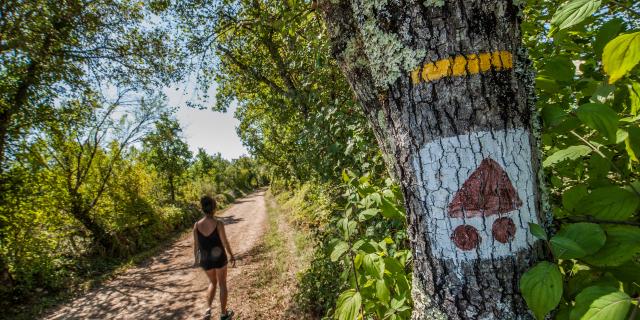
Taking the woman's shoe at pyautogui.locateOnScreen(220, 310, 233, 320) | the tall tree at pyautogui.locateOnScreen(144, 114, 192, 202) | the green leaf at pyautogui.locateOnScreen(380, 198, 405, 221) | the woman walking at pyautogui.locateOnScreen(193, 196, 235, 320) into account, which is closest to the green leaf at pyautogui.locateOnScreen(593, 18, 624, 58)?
the green leaf at pyautogui.locateOnScreen(380, 198, 405, 221)

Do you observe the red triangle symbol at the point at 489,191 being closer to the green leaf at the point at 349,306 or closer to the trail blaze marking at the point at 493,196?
the trail blaze marking at the point at 493,196

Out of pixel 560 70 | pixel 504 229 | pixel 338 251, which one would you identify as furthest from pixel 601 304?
pixel 338 251

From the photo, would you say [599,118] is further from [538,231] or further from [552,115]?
[538,231]

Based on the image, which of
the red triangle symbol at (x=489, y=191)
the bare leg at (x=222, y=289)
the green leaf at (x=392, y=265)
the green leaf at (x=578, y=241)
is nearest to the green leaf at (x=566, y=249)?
the green leaf at (x=578, y=241)

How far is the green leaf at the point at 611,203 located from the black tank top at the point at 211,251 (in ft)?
16.5

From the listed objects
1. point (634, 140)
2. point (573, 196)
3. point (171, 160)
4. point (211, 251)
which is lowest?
point (211, 251)

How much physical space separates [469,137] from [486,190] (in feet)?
0.47

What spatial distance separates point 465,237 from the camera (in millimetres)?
817

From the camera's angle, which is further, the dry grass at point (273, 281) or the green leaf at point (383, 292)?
the dry grass at point (273, 281)

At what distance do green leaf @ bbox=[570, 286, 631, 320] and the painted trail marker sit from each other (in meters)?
0.16

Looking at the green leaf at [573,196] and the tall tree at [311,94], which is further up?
the tall tree at [311,94]

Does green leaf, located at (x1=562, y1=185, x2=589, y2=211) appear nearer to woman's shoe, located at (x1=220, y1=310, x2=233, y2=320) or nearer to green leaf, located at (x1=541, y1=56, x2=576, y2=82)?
green leaf, located at (x1=541, y1=56, x2=576, y2=82)

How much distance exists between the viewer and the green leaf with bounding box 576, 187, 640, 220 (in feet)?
2.47

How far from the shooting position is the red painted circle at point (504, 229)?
2.59 ft
